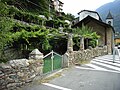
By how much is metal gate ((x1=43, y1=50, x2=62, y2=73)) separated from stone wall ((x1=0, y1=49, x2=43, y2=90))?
46.6 inches

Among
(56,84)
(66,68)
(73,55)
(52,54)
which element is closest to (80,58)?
(73,55)

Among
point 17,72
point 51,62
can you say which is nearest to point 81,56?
point 51,62

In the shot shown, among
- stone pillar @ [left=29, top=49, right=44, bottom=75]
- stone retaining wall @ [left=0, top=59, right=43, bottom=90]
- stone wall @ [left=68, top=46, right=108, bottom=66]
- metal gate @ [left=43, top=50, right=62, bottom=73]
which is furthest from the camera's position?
stone wall @ [left=68, top=46, right=108, bottom=66]

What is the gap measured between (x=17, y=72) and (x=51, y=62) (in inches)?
138

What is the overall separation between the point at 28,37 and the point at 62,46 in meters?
6.42

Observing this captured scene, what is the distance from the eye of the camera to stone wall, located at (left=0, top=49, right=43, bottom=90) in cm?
715

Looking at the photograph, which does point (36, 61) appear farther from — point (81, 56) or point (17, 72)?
point (81, 56)

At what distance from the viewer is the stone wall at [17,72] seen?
7152mm

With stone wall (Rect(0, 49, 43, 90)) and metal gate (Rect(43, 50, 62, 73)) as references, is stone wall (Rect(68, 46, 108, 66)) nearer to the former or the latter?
metal gate (Rect(43, 50, 62, 73))

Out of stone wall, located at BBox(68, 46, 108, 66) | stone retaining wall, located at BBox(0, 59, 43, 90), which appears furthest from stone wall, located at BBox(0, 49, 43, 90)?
stone wall, located at BBox(68, 46, 108, 66)

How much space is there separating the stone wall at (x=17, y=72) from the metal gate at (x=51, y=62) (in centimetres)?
118

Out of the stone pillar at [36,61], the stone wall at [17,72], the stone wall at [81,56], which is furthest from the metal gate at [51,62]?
the stone wall at [81,56]

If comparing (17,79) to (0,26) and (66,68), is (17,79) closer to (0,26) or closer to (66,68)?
(0,26)

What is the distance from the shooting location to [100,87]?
8125 mm
